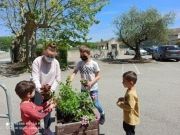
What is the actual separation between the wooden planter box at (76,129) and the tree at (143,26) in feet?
104

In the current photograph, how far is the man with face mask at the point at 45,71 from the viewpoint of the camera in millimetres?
6391

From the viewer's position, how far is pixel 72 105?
547cm

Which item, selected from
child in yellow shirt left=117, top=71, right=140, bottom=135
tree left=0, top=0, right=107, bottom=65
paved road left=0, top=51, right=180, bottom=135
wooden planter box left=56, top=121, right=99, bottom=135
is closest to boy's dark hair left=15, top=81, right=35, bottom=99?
wooden planter box left=56, top=121, right=99, bottom=135

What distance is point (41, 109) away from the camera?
17.2 feet

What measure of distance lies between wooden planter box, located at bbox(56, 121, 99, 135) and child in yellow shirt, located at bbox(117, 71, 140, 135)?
23.7 inches

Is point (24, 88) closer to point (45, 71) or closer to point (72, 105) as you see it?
point (72, 105)

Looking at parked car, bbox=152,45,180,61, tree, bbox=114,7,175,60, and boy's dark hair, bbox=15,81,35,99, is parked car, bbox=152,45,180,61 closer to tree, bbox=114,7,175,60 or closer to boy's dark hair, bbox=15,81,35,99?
tree, bbox=114,7,175,60

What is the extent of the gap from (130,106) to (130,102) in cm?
6

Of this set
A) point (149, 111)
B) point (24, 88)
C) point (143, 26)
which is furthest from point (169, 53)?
point (24, 88)

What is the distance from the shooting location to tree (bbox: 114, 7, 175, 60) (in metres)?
36.3

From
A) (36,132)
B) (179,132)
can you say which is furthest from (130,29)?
(36,132)

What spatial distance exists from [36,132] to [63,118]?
1.82 ft

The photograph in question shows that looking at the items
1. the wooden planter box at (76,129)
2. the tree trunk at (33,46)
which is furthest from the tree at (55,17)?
the wooden planter box at (76,129)

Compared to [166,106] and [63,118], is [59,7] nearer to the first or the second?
[166,106]
